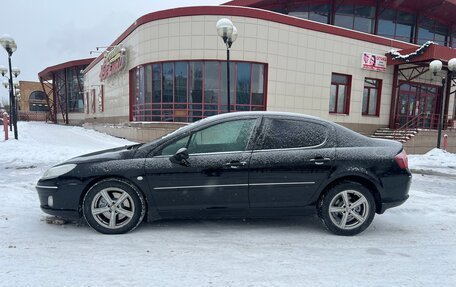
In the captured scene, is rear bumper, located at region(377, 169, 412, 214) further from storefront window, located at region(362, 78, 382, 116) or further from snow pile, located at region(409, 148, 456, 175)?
storefront window, located at region(362, 78, 382, 116)

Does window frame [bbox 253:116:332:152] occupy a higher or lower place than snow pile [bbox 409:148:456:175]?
higher

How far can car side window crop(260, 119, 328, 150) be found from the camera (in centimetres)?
381

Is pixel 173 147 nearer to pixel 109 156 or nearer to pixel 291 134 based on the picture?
pixel 109 156

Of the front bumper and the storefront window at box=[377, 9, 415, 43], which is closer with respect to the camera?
the front bumper

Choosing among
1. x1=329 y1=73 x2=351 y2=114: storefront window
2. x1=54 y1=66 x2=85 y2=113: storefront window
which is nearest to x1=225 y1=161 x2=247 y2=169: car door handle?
x1=329 y1=73 x2=351 y2=114: storefront window

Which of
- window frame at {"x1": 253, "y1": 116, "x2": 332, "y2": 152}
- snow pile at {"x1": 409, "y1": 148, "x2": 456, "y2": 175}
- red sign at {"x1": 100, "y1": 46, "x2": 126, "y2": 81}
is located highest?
red sign at {"x1": 100, "y1": 46, "x2": 126, "y2": 81}

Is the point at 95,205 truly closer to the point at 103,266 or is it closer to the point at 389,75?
the point at 103,266

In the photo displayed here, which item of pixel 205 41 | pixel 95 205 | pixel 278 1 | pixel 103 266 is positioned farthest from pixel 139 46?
pixel 103 266

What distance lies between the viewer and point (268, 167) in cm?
369

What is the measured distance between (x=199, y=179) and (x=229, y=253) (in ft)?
3.06

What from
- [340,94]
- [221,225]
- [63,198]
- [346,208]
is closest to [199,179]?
[221,225]

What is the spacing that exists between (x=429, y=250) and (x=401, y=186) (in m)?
0.80

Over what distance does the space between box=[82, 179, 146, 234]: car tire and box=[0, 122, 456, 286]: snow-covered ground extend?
134 millimetres

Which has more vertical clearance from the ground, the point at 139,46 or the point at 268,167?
the point at 139,46
